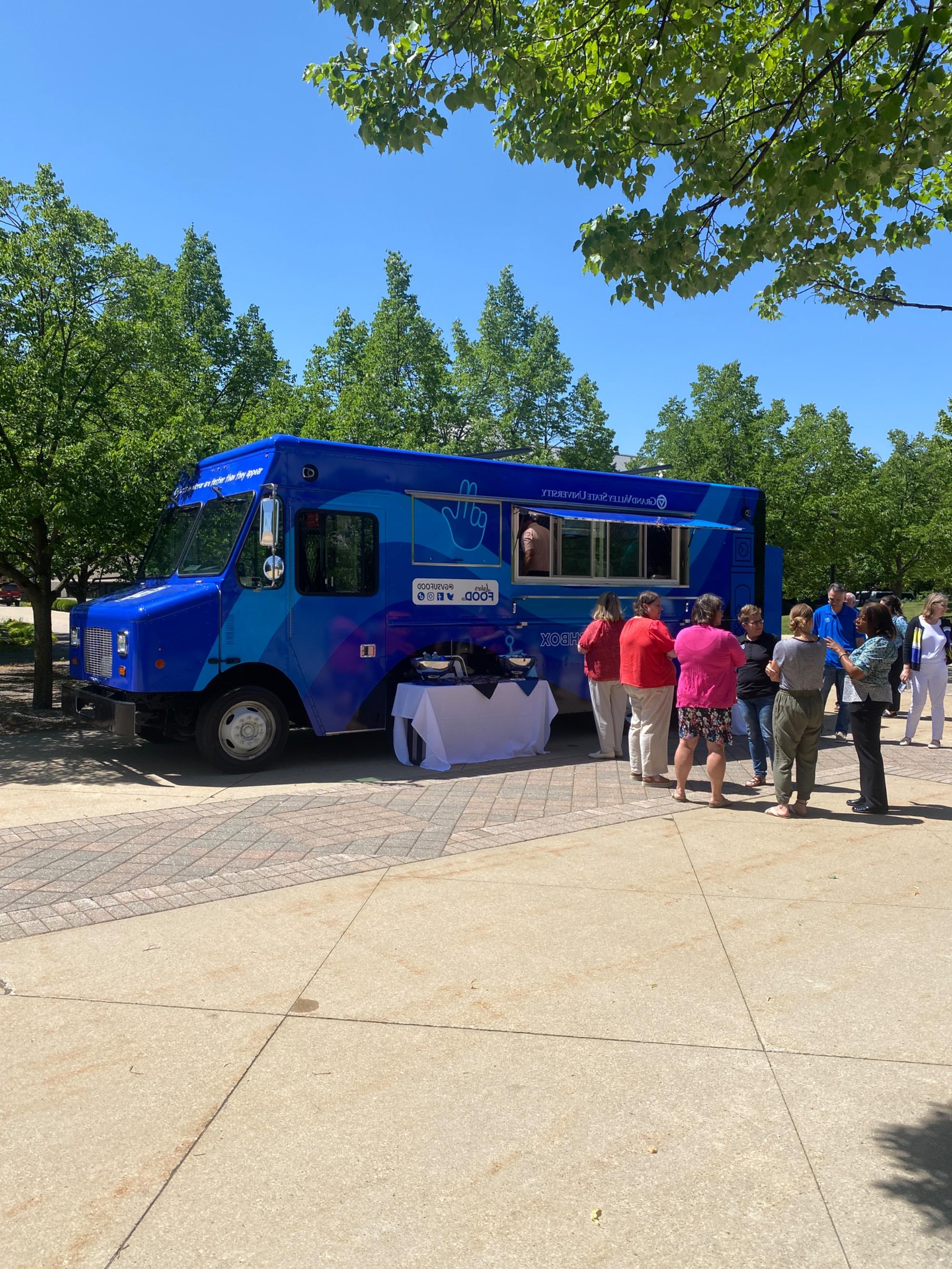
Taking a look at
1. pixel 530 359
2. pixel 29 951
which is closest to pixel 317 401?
pixel 530 359

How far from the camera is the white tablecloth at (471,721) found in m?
8.97

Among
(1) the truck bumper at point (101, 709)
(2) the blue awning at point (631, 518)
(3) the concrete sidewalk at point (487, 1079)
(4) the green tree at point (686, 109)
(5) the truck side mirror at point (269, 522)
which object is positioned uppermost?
(4) the green tree at point (686, 109)

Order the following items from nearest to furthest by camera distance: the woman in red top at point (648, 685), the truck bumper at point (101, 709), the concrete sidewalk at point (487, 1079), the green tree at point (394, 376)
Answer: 1. the concrete sidewalk at point (487, 1079)
2. the woman in red top at point (648, 685)
3. the truck bumper at point (101, 709)
4. the green tree at point (394, 376)

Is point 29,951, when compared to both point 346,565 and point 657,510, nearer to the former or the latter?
point 346,565

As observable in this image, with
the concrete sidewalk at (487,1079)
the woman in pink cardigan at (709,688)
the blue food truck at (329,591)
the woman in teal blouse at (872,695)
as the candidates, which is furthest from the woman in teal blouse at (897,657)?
the blue food truck at (329,591)

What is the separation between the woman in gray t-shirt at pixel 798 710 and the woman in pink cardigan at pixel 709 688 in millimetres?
372

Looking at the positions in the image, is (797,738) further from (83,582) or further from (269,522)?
(83,582)

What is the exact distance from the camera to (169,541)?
9656mm

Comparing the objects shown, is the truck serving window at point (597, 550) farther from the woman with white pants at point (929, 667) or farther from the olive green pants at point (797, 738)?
the olive green pants at point (797, 738)

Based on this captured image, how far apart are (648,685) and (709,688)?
0.77m

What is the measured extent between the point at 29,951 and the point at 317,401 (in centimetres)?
2024

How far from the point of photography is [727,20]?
24.3 feet

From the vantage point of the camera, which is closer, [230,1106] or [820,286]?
[230,1106]

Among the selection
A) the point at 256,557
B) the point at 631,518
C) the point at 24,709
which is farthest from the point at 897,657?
the point at 24,709
